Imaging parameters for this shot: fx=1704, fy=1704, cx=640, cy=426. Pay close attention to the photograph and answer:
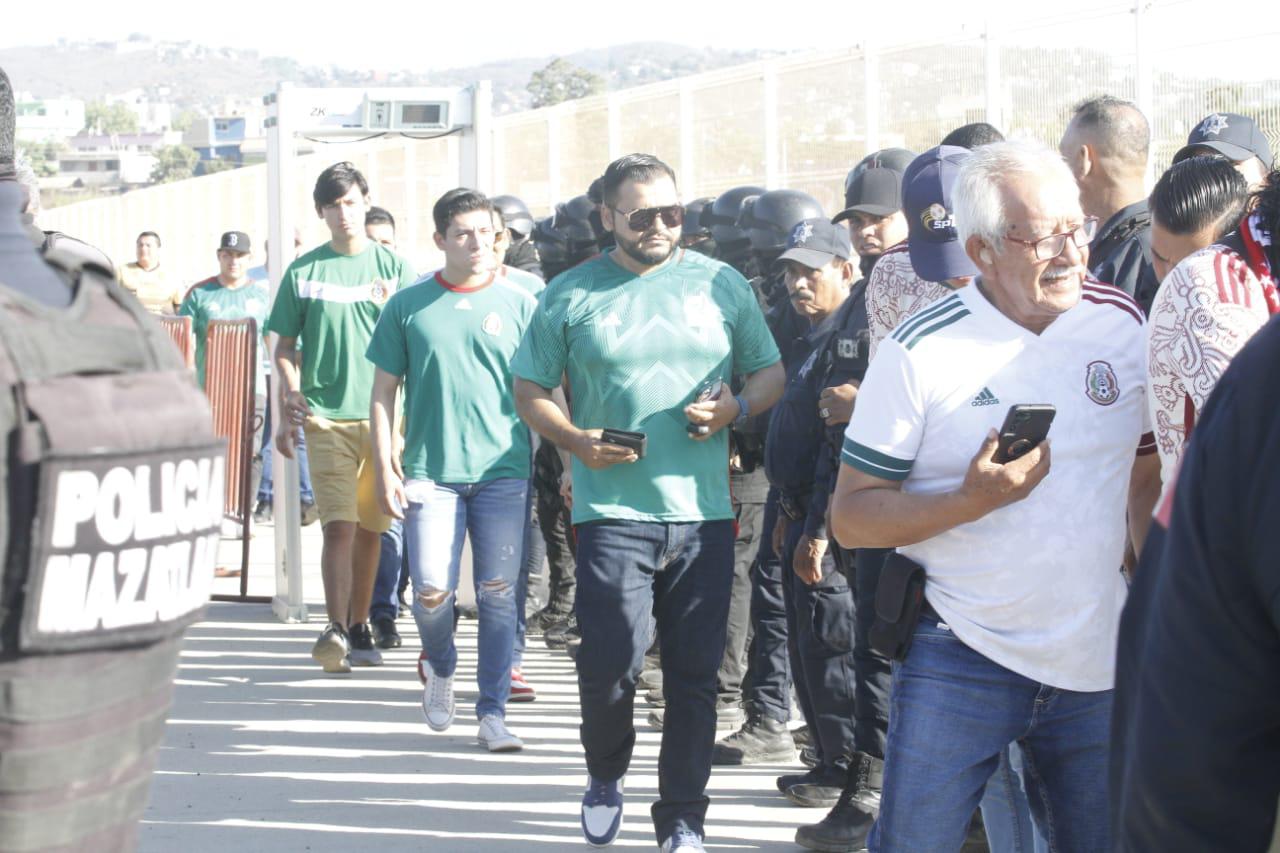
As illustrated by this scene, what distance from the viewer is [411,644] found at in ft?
31.5

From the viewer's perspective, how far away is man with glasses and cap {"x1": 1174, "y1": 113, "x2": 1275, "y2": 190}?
5480 mm

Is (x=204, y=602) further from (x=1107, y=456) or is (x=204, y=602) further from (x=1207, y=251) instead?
(x=1207, y=251)

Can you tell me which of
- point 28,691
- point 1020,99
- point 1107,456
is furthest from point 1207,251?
point 1020,99

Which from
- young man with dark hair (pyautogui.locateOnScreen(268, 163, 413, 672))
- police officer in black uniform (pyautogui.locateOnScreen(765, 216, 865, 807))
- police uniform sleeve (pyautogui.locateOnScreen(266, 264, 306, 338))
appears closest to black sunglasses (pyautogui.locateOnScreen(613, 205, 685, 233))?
police officer in black uniform (pyautogui.locateOnScreen(765, 216, 865, 807))

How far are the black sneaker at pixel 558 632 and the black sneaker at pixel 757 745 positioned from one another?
2450 millimetres

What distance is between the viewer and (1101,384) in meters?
3.68

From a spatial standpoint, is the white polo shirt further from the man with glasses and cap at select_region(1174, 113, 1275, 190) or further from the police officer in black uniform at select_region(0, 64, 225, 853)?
the man with glasses and cap at select_region(1174, 113, 1275, 190)

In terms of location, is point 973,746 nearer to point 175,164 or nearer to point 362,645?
point 362,645

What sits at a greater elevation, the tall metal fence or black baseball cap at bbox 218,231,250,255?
the tall metal fence

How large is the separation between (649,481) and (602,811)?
1118 millimetres

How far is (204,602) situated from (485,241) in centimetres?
485

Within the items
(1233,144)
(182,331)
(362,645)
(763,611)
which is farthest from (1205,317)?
(182,331)

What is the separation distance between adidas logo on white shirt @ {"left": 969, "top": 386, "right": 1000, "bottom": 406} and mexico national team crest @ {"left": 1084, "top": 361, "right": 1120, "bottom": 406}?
0.21 meters

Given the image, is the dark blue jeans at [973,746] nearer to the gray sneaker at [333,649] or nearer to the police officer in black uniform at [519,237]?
the gray sneaker at [333,649]
